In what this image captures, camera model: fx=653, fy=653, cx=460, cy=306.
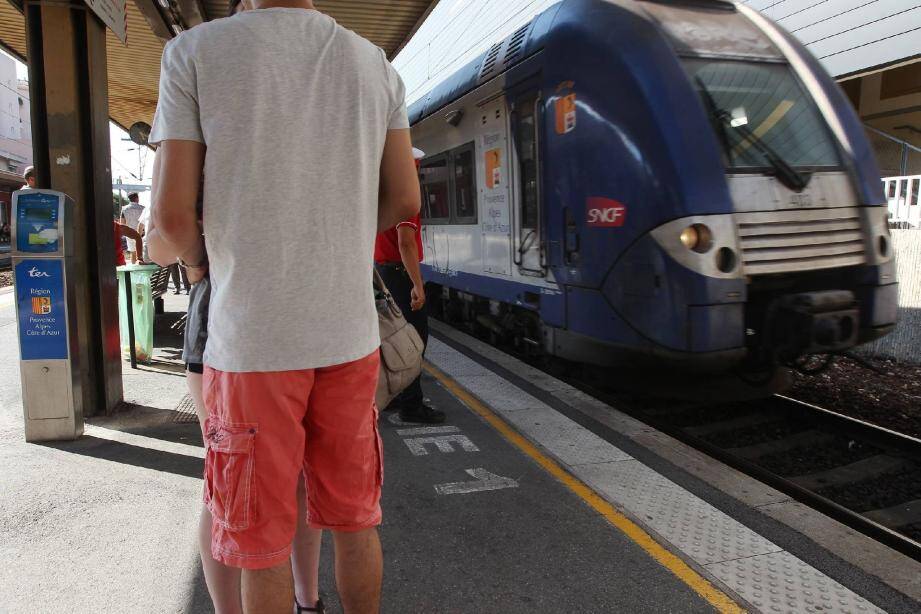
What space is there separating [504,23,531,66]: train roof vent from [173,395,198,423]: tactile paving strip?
366cm

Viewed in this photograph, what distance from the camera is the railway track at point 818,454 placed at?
341cm

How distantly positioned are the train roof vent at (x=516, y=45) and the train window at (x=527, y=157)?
1.24 feet

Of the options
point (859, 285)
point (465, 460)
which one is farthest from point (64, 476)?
point (859, 285)

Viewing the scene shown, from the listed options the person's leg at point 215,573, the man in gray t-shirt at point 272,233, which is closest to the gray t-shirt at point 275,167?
the man in gray t-shirt at point 272,233

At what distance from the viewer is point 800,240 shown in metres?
4.01

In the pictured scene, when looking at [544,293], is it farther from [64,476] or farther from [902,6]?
[902,6]

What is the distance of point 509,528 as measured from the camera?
2.91 m

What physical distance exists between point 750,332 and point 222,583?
3.51m

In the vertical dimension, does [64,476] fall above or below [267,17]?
below

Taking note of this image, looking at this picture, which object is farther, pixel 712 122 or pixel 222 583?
pixel 712 122

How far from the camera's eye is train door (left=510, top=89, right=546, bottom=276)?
5102 millimetres

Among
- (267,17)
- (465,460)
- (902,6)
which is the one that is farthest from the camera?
(902,6)

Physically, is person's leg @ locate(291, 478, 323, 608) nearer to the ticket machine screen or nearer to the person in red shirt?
the person in red shirt

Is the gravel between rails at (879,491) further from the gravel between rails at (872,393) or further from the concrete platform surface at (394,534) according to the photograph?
the concrete platform surface at (394,534)
